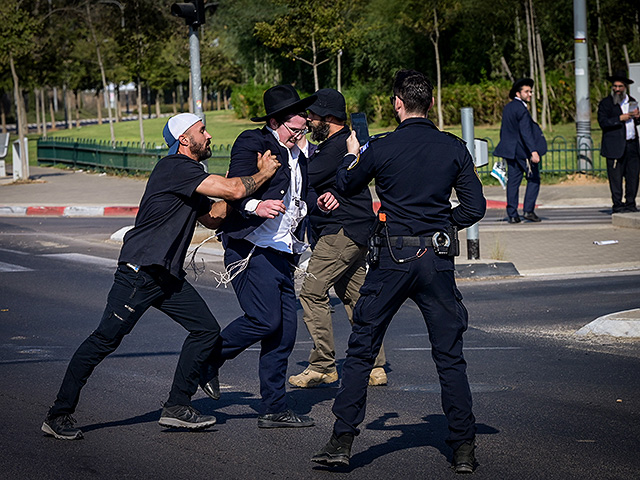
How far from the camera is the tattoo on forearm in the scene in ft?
17.2

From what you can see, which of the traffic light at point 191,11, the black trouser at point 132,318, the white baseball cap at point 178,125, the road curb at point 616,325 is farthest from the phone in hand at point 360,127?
the traffic light at point 191,11

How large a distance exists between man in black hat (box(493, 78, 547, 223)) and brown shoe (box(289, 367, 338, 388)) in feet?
26.8

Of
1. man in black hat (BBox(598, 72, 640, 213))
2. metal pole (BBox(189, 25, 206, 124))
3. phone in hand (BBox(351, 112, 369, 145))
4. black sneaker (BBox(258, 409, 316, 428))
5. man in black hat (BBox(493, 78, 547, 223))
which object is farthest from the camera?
man in black hat (BBox(598, 72, 640, 213))

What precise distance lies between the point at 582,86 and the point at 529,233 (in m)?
8.19

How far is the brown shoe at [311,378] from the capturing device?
21.7 ft

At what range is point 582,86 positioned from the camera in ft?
68.6

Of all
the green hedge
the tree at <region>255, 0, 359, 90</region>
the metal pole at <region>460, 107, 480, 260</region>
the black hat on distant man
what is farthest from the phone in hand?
the green hedge

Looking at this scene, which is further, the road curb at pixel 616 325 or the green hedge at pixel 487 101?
the green hedge at pixel 487 101

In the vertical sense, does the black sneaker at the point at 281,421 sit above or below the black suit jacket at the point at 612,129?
below

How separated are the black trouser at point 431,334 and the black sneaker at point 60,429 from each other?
1.54 meters

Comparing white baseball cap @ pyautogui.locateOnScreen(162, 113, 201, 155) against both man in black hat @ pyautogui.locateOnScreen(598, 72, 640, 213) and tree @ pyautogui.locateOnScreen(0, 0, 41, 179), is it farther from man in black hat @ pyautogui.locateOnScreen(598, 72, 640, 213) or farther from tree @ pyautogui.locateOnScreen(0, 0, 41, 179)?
tree @ pyautogui.locateOnScreen(0, 0, 41, 179)

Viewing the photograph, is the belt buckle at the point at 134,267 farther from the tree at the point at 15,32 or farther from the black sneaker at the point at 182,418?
the tree at the point at 15,32

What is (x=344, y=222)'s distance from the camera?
21.4 feet

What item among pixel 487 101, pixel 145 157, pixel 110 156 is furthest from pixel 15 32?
pixel 487 101
